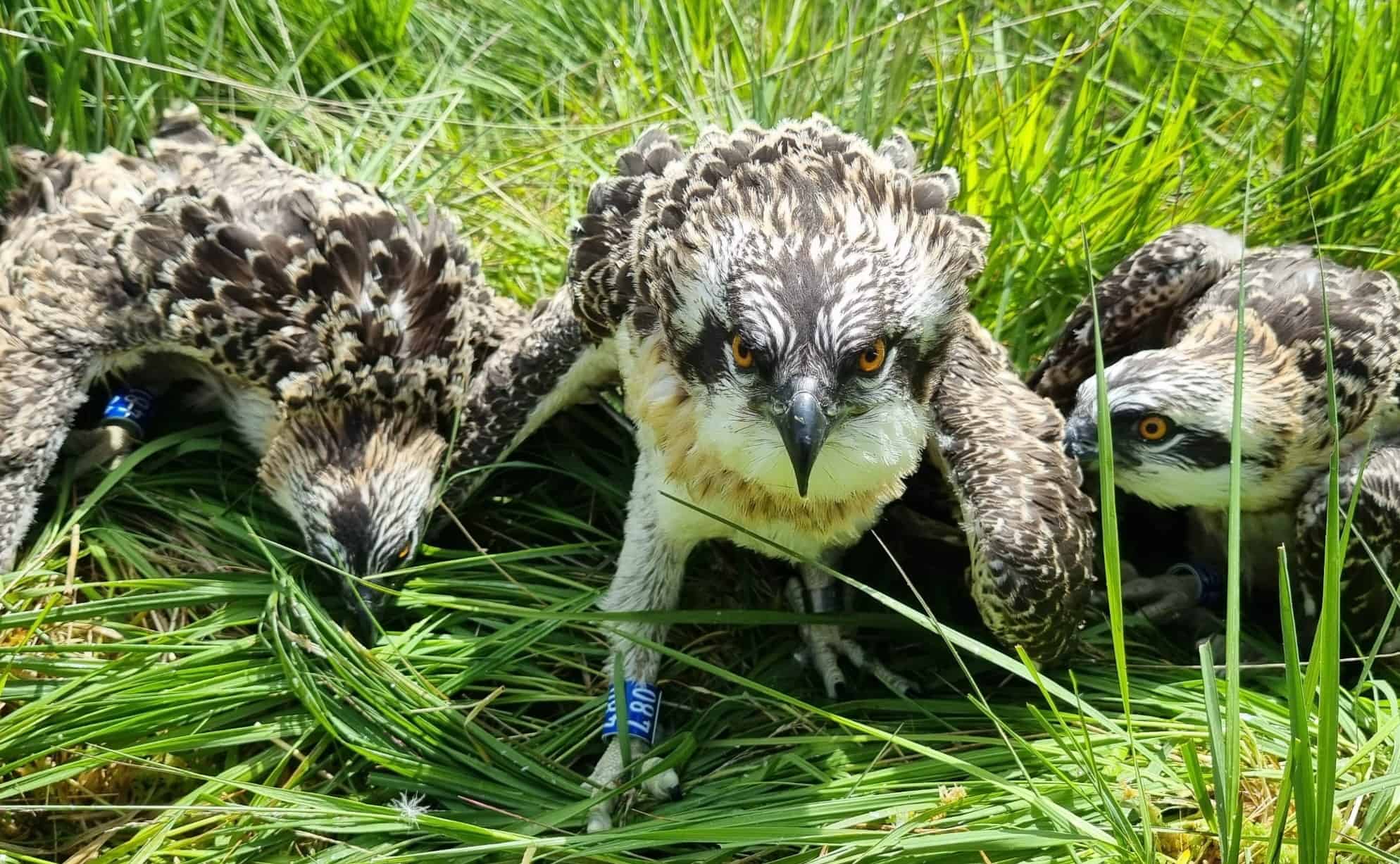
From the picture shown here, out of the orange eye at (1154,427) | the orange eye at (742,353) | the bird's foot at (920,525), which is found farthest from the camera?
the bird's foot at (920,525)

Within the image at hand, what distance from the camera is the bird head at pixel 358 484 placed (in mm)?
4297

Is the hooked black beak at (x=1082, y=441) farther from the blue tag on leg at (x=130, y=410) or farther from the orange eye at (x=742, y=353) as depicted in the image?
the blue tag on leg at (x=130, y=410)

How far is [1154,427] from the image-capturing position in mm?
4066

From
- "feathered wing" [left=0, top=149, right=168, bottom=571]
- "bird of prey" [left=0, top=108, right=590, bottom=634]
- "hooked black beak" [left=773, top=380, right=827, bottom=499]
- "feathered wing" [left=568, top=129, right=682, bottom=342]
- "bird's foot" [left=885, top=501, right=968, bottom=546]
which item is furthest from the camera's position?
"bird of prey" [left=0, top=108, right=590, bottom=634]

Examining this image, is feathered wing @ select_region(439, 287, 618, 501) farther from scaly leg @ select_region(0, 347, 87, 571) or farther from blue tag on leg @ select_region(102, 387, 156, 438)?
scaly leg @ select_region(0, 347, 87, 571)

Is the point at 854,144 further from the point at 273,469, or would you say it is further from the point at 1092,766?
the point at 273,469

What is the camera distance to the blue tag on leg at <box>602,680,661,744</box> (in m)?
4.00

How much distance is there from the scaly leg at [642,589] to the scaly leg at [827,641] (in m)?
0.49

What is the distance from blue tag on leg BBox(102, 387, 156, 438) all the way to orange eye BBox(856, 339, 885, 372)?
3153 millimetres

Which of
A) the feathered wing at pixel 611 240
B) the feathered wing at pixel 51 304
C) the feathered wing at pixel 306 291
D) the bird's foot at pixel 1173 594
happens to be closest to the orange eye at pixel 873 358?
the feathered wing at pixel 611 240

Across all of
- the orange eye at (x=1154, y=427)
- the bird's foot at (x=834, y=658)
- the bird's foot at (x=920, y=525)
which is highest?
the orange eye at (x=1154, y=427)

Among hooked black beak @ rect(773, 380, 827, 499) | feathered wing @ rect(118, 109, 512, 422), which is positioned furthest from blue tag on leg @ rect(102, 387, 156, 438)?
hooked black beak @ rect(773, 380, 827, 499)

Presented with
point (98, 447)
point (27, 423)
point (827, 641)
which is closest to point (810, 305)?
point (827, 641)

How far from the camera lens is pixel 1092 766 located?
9.56ft
